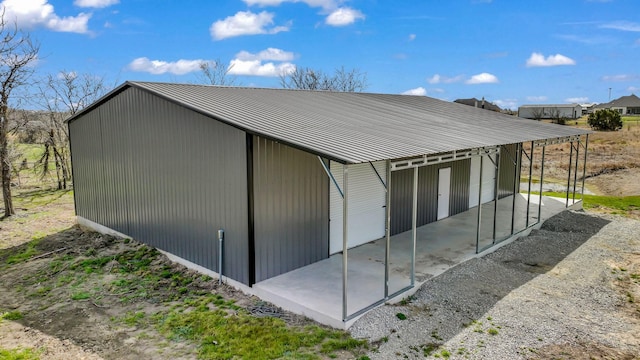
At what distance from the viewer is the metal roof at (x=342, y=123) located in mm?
6849

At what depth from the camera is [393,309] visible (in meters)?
6.88

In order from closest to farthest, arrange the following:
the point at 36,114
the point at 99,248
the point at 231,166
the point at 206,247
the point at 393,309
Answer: the point at 393,309
the point at 231,166
the point at 206,247
the point at 99,248
the point at 36,114

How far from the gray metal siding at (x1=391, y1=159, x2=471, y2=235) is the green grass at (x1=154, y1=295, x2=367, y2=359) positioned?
16.6 feet

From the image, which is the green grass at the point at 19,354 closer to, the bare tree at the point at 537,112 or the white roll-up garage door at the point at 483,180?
the white roll-up garage door at the point at 483,180

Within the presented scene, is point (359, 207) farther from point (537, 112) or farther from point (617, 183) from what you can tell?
point (537, 112)

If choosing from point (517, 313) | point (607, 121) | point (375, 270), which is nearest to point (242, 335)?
point (375, 270)

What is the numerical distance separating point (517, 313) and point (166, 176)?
6864mm

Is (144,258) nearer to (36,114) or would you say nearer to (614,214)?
(614,214)

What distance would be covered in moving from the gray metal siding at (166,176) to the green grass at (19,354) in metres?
3.02

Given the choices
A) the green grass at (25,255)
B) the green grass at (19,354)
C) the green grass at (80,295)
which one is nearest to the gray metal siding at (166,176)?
the green grass at (25,255)

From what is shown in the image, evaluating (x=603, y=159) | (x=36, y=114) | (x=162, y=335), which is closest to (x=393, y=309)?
(x=162, y=335)

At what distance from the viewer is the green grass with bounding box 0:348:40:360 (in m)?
5.96

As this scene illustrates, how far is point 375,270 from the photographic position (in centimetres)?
843

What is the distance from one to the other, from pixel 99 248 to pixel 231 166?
471 cm
